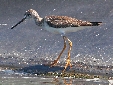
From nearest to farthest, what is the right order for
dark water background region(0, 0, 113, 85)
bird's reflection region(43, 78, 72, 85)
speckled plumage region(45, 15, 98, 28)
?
bird's reflection region(43, 78, 72, 85), speckled plumage region(45, 15, 98, 28), dark water background region(0, 0, 113, 85)

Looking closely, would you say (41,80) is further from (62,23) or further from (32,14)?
(32,14)

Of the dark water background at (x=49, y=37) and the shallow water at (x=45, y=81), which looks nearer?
the shallow water at (x=45, y=81)

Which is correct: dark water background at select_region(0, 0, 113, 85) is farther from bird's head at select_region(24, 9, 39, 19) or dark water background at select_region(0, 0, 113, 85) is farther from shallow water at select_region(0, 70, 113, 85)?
bird's head at select_region(24, 9, 39, 19)

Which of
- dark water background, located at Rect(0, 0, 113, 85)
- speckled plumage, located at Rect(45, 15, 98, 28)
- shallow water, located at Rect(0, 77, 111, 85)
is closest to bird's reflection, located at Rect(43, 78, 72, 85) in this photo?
shallow water, located at Rect(0, 77, 111, 85)

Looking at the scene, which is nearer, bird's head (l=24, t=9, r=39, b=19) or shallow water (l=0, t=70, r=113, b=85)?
shallow water (l=0, t=70, r=113, b=85)

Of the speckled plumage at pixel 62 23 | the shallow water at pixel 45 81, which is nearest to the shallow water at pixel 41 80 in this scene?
the shallow water at pixel 45 81

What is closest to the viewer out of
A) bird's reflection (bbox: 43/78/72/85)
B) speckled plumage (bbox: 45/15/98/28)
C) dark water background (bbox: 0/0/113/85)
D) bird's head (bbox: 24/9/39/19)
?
bird's reflection (bbox: 43/78/72/85)

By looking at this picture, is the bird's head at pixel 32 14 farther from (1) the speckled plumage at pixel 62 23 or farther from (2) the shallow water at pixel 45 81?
(2) the shallow water at pixel 45 81

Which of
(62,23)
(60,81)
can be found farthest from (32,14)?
(60,81)

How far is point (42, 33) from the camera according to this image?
1373 centimetres

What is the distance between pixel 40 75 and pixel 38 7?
487cm

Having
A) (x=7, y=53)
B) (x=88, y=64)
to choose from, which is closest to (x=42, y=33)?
(x=7, y=53)

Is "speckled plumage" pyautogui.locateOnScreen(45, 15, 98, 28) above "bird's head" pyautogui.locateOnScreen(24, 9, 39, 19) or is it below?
below

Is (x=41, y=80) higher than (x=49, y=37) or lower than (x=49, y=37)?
lower
